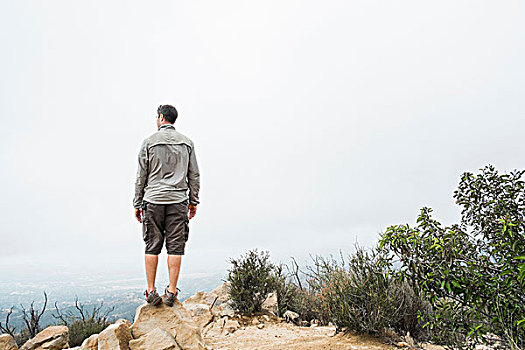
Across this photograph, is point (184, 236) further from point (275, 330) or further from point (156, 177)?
point (275, 330)

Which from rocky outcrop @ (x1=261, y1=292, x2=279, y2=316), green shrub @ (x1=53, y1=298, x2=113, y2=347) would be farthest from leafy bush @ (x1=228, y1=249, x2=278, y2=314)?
green shrub @ (x1=53, y1=298, x2=113, y2=347)

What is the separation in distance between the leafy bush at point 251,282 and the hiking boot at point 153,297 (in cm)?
403

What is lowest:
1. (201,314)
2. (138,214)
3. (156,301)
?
(201,314)

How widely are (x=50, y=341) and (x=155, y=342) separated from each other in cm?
286

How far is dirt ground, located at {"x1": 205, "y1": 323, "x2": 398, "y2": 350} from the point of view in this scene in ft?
15.5

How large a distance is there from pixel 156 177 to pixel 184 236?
82 cm

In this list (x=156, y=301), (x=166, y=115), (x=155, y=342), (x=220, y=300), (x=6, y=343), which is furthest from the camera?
(x=220, y=300)

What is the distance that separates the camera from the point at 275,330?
21.4ft

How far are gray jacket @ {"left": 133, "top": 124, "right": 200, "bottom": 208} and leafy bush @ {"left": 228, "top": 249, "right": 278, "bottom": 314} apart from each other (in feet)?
14.3

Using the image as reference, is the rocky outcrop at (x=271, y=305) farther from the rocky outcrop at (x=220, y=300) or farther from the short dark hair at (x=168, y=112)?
the short dark hair at (x=168, y=112)

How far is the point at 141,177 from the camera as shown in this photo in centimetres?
428

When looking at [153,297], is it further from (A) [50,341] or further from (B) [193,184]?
(A) [50,341]

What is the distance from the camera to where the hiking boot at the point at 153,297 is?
13.4 feet

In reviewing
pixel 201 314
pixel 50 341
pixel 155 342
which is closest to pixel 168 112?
pixel 155 342
